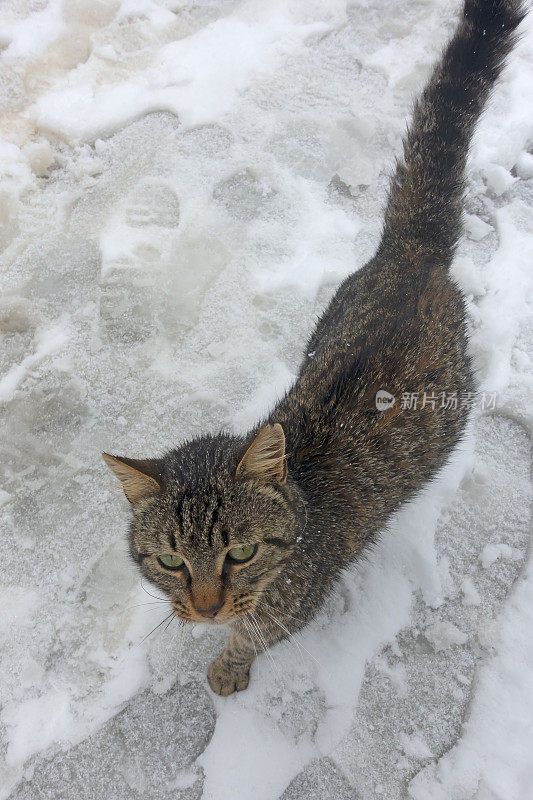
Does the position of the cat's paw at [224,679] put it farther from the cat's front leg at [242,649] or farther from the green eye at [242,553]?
the green eye at [242,553]

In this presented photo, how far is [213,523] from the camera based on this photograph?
77.0 inches

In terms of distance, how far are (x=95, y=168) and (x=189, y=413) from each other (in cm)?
212

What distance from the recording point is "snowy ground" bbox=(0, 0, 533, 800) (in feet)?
8.54

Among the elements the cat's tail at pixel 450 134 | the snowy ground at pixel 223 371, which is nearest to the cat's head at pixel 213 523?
the snowy ground at pixel 223 371

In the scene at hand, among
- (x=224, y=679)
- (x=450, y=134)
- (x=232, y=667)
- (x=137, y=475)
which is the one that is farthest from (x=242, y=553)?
(x=450, y=134)

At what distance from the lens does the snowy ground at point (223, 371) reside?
102 inches

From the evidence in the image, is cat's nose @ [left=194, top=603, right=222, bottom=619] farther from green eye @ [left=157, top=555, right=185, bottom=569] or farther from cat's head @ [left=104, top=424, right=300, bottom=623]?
green eye @ [left=157, top=555, right=185, bottom=569]

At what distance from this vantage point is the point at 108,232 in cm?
393

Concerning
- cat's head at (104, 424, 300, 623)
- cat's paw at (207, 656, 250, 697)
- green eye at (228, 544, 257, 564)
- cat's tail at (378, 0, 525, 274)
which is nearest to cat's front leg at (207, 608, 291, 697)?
cat's paw at (207, 656, 250, 697)

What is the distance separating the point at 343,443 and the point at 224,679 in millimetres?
1307

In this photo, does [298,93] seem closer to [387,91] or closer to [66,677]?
[387,91]

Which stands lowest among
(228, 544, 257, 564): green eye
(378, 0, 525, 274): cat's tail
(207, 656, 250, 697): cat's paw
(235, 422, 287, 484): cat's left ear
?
(207, 656, 250, 697): cat's paw

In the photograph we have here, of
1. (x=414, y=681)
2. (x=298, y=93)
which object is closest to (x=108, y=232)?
(x=298, y=93)

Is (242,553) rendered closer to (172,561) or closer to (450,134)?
(172,561)
